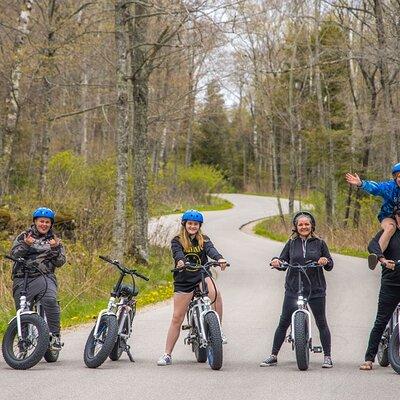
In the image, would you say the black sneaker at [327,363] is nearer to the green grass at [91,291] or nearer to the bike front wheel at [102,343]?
the bike front wheel at [102,343]

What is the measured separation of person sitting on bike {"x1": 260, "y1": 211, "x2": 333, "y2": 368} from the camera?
29.9ft

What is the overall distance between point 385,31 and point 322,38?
12868 mm

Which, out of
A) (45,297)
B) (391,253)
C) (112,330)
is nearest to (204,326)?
(112,330)

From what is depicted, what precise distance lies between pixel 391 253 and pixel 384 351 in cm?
111

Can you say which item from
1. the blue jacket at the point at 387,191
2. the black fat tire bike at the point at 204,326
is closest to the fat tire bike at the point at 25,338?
the black fat tire bike at the point at 204,326

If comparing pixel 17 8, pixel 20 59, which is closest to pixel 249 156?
pixel 17 8

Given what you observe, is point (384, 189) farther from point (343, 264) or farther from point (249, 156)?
point (249, 156)

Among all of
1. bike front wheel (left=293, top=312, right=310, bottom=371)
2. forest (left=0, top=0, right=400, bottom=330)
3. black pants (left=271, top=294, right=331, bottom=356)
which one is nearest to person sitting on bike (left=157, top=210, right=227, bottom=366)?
black pants (left=271, top=294, right=331, bottom=356)

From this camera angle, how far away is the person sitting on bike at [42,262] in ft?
30.4

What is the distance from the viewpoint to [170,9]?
1758 centimetres

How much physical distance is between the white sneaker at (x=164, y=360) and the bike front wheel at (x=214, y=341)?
598 millimetres

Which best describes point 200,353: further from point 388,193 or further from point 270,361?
point 388,193

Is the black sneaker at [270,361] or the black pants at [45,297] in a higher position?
the black pants at [45,297]

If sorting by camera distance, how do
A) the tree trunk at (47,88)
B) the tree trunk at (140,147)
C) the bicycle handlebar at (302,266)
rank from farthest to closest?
1. the tree trunk at (47,88)
2. the tree trunk at (140,147)
3. the bicycle handlebar at (302,266)
